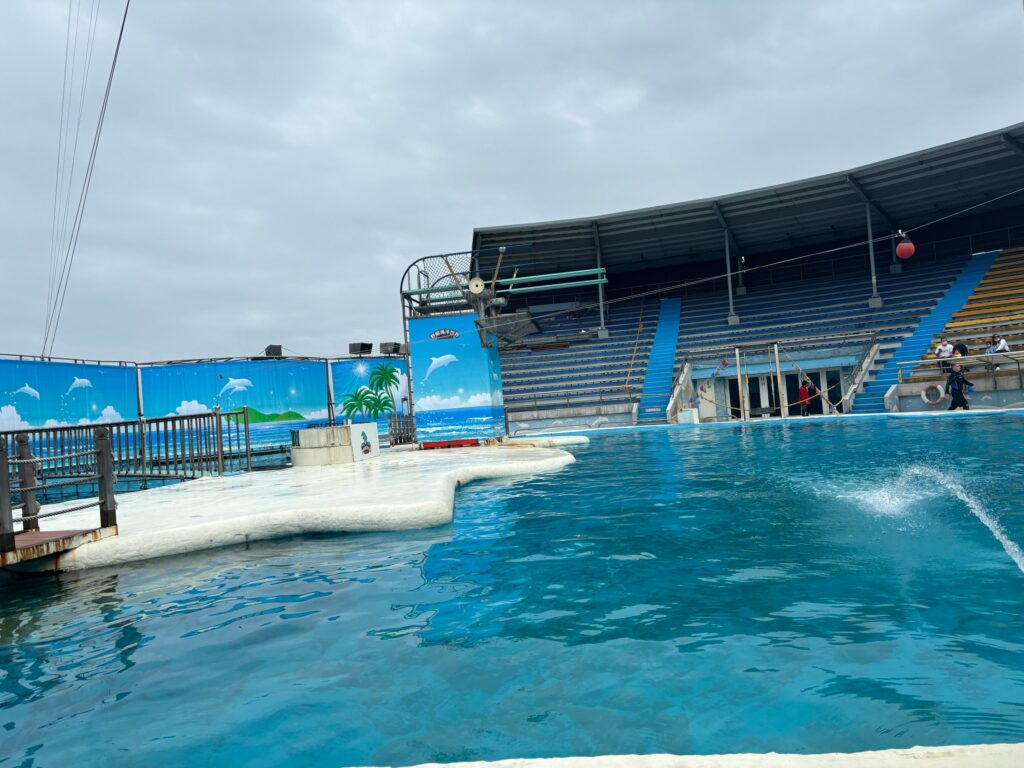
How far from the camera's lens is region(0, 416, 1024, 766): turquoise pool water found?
2.05m

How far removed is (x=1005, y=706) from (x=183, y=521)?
5777 mm

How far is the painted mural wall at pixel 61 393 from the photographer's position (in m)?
15.6

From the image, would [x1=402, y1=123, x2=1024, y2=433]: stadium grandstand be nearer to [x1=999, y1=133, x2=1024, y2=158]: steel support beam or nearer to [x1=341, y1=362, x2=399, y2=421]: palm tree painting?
[x1=999, y1=133, x2=1024, y2=158]: steel support beam

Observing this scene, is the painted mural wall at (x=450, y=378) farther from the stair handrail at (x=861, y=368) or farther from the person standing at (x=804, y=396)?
the stair handrail at (x=861, y=368)

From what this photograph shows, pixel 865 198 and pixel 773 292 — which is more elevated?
pixel 865 198

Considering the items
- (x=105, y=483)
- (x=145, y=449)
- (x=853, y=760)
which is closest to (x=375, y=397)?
(x=145, y=449)

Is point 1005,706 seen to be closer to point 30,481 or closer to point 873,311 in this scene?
point 30,481

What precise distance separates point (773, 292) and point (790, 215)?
12.2 feet

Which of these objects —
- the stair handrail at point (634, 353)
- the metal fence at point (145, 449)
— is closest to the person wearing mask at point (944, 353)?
the stair handrail at point (634, 353)

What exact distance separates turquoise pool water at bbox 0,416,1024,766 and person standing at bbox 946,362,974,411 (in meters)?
12.8

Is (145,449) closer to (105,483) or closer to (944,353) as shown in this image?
(105,483)

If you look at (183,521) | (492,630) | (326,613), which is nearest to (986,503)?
(492,630)

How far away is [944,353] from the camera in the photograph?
17.0 meters

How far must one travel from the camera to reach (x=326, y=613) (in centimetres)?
344
